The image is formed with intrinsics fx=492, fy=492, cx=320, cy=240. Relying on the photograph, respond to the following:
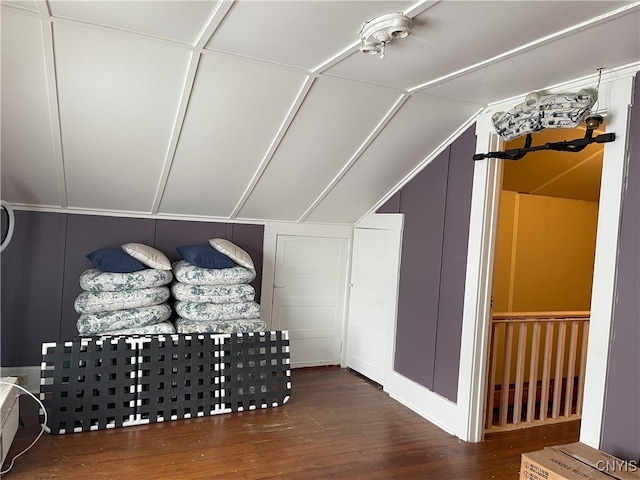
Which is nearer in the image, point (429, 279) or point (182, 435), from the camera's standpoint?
point (182, 435)

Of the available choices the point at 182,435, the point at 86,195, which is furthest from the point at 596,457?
the point at 86,195

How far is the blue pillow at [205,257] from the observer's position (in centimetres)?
406

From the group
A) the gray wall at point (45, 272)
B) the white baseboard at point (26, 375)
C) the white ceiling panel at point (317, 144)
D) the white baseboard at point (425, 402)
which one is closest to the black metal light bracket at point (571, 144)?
the white ceiling panel at point (317, 144)

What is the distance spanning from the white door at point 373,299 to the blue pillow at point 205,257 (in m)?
1.40

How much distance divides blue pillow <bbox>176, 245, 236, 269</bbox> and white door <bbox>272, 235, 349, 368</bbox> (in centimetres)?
82

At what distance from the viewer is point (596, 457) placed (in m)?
2.45

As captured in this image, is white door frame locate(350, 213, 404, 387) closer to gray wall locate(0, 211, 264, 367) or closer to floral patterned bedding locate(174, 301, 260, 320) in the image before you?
floral patterned bedding locate(174, 301, 260, 320)

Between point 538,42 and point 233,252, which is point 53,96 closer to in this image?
point 233,252

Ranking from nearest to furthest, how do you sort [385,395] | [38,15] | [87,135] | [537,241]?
[38,15] → [87,135] → [385,395] → [537,241]

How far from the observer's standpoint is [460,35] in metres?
2.35

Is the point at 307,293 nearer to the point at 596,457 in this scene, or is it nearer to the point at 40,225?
the point at 40,225

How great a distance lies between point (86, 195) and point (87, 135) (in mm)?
800

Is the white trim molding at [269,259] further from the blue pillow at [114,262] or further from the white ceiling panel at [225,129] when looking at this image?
the blue pillow at [114,262]

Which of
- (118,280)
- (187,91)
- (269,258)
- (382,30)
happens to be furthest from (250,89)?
(269,258)
